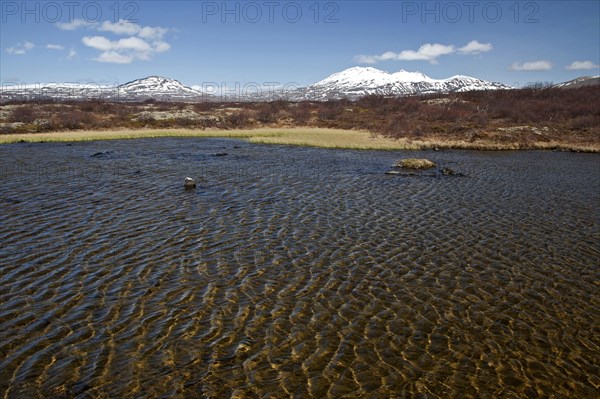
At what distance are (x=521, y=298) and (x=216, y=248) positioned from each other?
1047 cm

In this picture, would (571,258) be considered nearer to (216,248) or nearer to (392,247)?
(392,247)

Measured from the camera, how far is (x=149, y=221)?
19.0 metres

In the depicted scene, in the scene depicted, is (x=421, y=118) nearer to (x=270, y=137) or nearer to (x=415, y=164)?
(x=270, y=137)

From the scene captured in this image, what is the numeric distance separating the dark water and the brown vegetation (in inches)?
1344

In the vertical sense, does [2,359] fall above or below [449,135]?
below

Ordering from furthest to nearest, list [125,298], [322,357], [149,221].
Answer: [149,221]
[125,298]
[322,357]

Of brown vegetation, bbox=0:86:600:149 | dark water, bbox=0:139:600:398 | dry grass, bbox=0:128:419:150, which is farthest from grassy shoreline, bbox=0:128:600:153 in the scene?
dark water, bbox=0:139:600:398

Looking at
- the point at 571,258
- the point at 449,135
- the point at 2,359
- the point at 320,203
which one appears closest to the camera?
the point at 2,359

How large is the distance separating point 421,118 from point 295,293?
2662 inches

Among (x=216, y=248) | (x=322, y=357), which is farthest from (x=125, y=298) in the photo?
(x=322, y=357)

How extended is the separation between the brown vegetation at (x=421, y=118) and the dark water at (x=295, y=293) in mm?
34133

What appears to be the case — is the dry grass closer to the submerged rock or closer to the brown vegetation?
the brown vegetation

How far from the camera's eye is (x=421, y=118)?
243 ft

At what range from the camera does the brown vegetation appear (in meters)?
57.2
